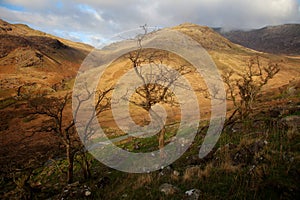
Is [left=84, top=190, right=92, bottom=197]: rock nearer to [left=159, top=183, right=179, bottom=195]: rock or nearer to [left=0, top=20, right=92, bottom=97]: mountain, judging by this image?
[left=159, top=183, right=179, bottom=195]: rock

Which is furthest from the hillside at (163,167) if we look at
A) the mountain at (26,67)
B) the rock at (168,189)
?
the mountain at (26,67)

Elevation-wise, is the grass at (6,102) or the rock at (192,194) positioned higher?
the rock at (192,194)

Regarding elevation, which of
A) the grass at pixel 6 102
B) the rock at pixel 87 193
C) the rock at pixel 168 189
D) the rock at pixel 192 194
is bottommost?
the grass at pixel 6 102

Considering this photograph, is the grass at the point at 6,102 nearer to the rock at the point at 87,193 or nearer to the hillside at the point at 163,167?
the hillside at the point at 163,167

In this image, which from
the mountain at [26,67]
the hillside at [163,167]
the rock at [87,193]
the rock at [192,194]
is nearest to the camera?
the rock at [192,194]

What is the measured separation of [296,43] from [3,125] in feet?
698

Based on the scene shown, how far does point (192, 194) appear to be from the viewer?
5.31 m

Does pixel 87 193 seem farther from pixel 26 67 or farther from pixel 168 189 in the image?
pixel 26 67

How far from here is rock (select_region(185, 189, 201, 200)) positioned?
5.17m

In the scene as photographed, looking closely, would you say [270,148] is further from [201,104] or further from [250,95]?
[201,104]

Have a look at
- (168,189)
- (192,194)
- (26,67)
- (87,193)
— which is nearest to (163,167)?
(87,193)

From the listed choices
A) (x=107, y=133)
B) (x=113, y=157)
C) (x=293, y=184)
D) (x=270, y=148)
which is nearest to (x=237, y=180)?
(x=293, y=184)

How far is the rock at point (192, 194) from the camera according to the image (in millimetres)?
5174

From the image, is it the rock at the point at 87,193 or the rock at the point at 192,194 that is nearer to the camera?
the rock at the point at 192,194
